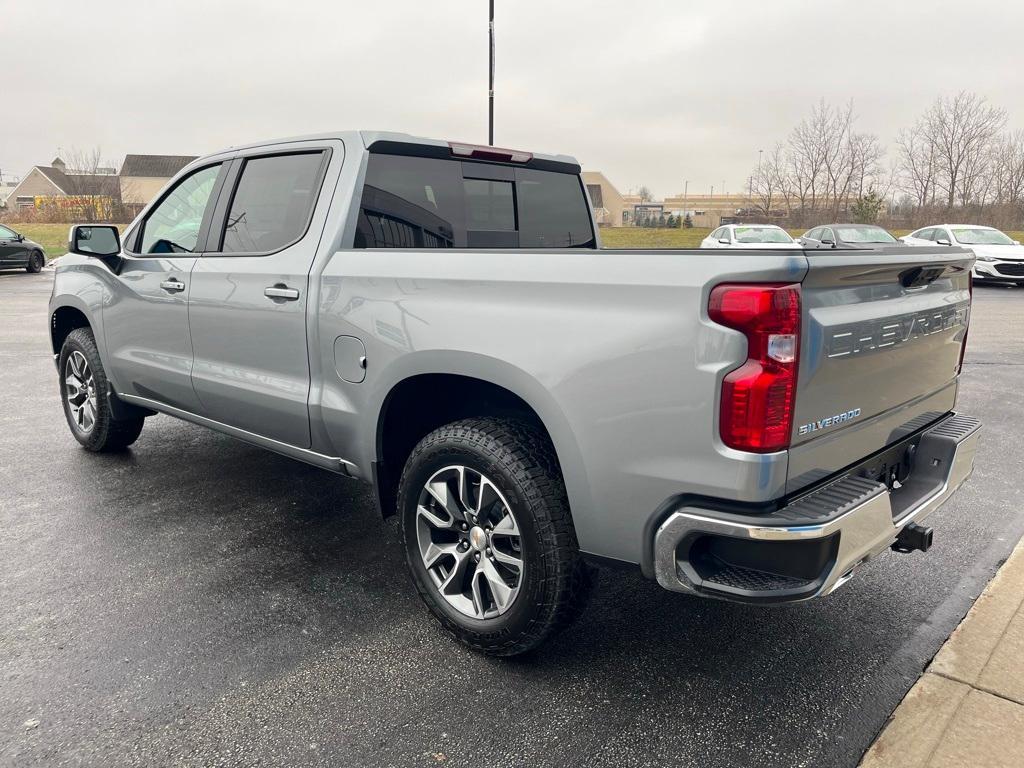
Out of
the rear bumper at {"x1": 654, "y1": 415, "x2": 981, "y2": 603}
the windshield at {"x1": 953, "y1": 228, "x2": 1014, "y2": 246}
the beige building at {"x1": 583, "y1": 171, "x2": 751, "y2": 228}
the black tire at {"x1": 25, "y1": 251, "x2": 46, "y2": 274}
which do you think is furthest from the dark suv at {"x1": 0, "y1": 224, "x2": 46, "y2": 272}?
the beige building at {"x1": 583, "y1": 171, "x2": 751, "y2": 228}

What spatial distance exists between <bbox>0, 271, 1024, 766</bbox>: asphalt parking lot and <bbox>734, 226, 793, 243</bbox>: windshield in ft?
53.0

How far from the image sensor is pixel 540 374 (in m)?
2.48

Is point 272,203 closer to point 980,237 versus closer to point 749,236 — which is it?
point 749,236

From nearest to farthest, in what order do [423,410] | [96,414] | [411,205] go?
[423,410], [411,205], [96,414]

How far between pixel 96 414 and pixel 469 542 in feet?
11.4

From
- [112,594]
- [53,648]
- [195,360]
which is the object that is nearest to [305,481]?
[195,360]

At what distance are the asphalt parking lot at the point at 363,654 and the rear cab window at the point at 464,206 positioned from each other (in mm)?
1564

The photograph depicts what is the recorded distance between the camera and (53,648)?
2877mm

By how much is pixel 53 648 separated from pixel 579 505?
206cm

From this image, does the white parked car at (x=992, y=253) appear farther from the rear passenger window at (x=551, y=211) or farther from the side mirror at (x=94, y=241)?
the side mirror at (x=94, y=241)

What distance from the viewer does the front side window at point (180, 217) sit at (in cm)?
414

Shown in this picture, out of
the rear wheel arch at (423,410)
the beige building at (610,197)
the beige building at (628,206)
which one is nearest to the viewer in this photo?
the rear wheel arch at (423,410)

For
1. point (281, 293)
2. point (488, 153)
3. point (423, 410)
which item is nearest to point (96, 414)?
point (281, 293)

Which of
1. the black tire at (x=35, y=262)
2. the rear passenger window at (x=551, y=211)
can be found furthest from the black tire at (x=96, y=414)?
the black tire at (x=35, y=262)
